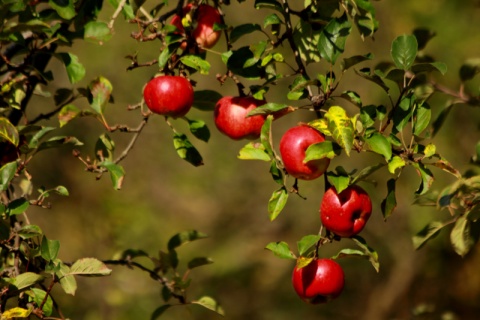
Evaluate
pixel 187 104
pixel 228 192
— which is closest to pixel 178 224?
pixel 228 192

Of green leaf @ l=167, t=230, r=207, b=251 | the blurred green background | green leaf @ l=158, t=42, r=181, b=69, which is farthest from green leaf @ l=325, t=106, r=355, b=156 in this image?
the blurred green background

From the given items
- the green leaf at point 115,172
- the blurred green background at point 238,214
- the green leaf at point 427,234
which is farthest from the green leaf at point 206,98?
the blurred green background at point 238,214

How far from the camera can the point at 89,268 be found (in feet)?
4.17

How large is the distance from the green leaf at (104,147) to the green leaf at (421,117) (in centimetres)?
61

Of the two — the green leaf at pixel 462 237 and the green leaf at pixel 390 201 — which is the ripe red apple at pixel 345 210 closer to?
the green leaf at pixel 390 201

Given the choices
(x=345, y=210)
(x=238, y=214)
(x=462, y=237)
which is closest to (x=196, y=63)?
(x=345, y=210)

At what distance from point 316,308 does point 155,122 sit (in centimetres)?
176

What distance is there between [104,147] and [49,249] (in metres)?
0.32

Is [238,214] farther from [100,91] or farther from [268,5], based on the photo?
[268,5]

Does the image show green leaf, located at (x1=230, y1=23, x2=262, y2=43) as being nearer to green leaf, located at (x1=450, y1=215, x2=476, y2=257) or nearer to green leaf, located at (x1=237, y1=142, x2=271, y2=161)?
green leaf, located at (x1=237, y1=142, x2=271, y2=161)

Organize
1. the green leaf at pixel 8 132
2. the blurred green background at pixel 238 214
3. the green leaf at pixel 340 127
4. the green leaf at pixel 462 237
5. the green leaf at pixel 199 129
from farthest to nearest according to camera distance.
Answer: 1. the blurred green background at pixel 238 214
2. the green leaf at pixel 199 129
3. the green leaf at pixel 462 237
4. the green leaf at pixel 8 132
5. the green leaf at pixel 340 127

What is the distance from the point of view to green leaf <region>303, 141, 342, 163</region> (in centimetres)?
110

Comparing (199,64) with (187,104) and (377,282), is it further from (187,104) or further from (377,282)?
(377,282)

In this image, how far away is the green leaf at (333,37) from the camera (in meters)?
1.21
